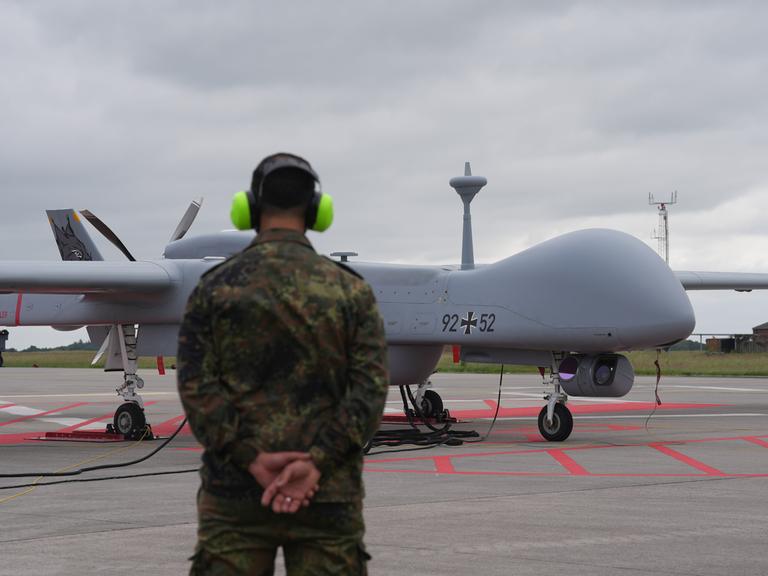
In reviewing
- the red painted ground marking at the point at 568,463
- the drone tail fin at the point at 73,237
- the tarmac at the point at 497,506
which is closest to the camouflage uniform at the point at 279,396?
the tarmac at the point at 497,506

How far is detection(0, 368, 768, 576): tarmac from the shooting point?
7.21 meters

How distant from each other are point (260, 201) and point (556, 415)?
42.0 feet

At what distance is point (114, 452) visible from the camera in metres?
15.8

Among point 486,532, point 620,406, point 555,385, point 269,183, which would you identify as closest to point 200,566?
point 269,183

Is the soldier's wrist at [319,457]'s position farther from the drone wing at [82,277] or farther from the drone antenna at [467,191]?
the drone antenna at [467,191]

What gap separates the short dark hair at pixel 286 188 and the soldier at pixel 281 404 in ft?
0.58

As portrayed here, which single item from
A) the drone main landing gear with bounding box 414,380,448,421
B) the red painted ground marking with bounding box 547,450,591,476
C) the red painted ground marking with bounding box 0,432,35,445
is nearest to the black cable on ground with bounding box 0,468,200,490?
the red painted ground marking with bounding box 547,450,591,476

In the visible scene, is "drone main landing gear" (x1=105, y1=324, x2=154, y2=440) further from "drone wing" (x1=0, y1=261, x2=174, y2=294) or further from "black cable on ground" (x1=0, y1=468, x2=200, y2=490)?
"black cable on ground" (x1=0, y1=468, x2=200, y2=490)

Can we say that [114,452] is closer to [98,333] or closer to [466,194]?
[98,333]

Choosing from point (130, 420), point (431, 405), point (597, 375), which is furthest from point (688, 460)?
point (130, 420)

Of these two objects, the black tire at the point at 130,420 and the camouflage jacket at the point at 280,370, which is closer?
the camouflage jacket at the point at 280,370

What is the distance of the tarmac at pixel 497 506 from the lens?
7215mm

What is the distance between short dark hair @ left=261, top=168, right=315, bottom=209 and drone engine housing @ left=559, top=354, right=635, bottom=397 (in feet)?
40.5

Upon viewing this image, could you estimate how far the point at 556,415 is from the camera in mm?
16312
